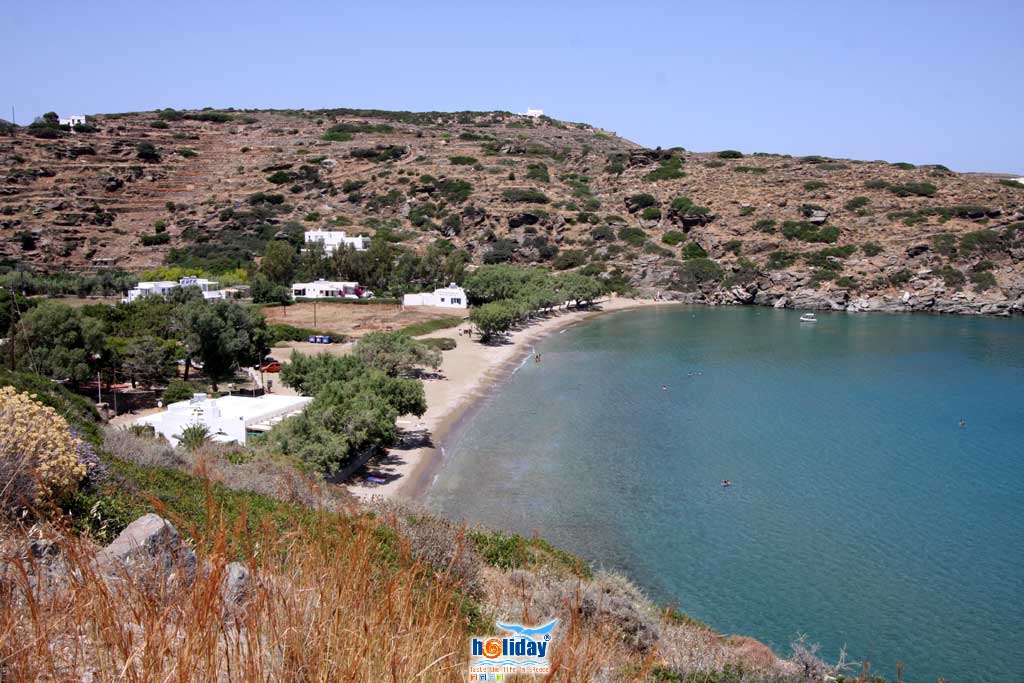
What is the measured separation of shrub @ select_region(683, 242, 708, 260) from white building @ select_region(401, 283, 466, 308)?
2797 centimetres

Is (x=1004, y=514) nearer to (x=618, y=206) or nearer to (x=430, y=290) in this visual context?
(x=430, y=290)

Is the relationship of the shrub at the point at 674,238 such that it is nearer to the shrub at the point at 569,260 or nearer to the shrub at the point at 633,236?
the shrub at the point at 633,236

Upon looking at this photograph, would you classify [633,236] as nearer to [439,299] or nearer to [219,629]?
[439,299]

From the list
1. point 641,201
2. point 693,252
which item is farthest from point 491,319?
point 641,201

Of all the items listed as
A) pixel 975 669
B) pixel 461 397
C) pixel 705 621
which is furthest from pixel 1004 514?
pixel 461 397

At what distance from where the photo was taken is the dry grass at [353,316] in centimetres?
5009

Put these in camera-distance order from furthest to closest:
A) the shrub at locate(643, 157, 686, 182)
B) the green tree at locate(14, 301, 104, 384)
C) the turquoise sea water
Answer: the shrub at locate(643, 157, 686, 182), the green tree at locate(14, 301, 104, 384), the turquoise sea water

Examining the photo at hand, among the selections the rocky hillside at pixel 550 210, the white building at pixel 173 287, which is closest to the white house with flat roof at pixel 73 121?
the rocky hillside at pixel 550 210

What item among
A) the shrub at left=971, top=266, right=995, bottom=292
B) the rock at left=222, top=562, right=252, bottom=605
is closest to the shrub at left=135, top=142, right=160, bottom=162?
the shrub at left=971, top=266, right=995, bottom=292

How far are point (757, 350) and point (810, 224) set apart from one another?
3443cm

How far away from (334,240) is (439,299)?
1902 cm

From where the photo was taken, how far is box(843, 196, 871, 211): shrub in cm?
7581

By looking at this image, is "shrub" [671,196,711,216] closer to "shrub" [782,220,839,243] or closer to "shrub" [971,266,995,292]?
"shrub" [782,220,839,243]

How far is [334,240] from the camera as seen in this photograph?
7444 centimetres
